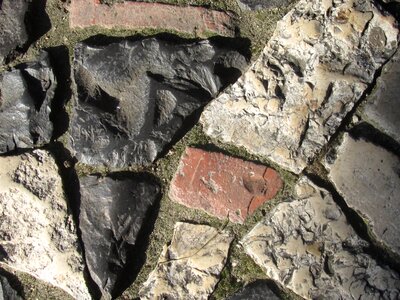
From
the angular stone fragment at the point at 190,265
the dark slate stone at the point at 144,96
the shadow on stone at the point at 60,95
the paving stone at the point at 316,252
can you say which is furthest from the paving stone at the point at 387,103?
the shadow on stone at the point at 60,95

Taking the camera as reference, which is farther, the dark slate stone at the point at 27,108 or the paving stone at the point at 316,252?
the dark slate stone at the point at 27,108

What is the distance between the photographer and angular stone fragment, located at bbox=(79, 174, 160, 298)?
1709mm

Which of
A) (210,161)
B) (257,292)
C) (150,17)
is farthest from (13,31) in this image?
(257,292)

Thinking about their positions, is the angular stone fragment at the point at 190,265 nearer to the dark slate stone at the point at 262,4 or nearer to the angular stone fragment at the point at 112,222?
the angular stone fragment at the point at 112,222

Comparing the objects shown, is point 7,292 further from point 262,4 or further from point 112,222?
point 262,4

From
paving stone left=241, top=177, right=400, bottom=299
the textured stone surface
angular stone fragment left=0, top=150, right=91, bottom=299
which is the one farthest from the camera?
the textured stone surface

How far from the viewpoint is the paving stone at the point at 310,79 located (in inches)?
66.3

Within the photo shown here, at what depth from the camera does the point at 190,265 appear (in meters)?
1.71

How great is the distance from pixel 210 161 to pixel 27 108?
0.52 meters

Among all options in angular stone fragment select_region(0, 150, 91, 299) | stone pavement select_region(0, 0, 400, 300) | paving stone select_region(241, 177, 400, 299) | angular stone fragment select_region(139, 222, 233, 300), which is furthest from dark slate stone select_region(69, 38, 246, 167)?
paving stone select_region(241, 177, 400, 299)

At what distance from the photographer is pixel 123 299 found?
1.72m

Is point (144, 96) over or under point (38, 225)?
over

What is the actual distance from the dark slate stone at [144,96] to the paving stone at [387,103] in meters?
0.35

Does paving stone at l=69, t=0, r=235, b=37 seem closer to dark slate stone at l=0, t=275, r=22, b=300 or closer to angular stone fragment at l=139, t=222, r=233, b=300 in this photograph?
angular stone fragment at l=139, t=222, r=233, b=300
